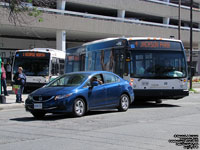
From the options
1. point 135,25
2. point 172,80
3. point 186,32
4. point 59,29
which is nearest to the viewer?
point 172,80

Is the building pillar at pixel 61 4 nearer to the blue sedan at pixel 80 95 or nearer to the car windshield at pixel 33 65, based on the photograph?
the car windshield at pixel 33 65

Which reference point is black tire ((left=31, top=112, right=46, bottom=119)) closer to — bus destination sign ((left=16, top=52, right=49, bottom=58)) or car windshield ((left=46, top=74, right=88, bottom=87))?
car windshield ((left=46, top=74, right=88, bottom=87))

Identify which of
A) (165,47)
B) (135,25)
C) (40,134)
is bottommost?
(40,134)

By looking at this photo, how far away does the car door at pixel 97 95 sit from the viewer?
1219 centimetres

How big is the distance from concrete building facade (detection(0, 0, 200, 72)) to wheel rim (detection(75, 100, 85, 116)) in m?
23.7

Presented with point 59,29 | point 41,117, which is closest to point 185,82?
point 41,117

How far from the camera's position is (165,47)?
1605cm

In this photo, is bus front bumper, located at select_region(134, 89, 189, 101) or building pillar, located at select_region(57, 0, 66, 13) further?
building pillar, located at select_region(57, 0, 66, 13)

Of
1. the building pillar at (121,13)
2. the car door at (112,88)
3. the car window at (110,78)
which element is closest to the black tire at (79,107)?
the car door at (112,88)

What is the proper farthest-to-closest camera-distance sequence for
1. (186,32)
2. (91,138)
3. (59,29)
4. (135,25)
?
1. (186,32)
2. (135,25)
3. (59,29)
4. (91,138)

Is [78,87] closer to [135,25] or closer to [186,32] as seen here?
[135,25]

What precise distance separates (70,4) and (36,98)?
105ft

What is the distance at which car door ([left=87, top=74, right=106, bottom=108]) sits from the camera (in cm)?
1219

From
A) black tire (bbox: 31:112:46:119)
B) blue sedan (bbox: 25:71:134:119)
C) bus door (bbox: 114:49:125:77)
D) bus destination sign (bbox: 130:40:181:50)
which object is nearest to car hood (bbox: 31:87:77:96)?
blue sedan (bbox: 25:71:134:119)
